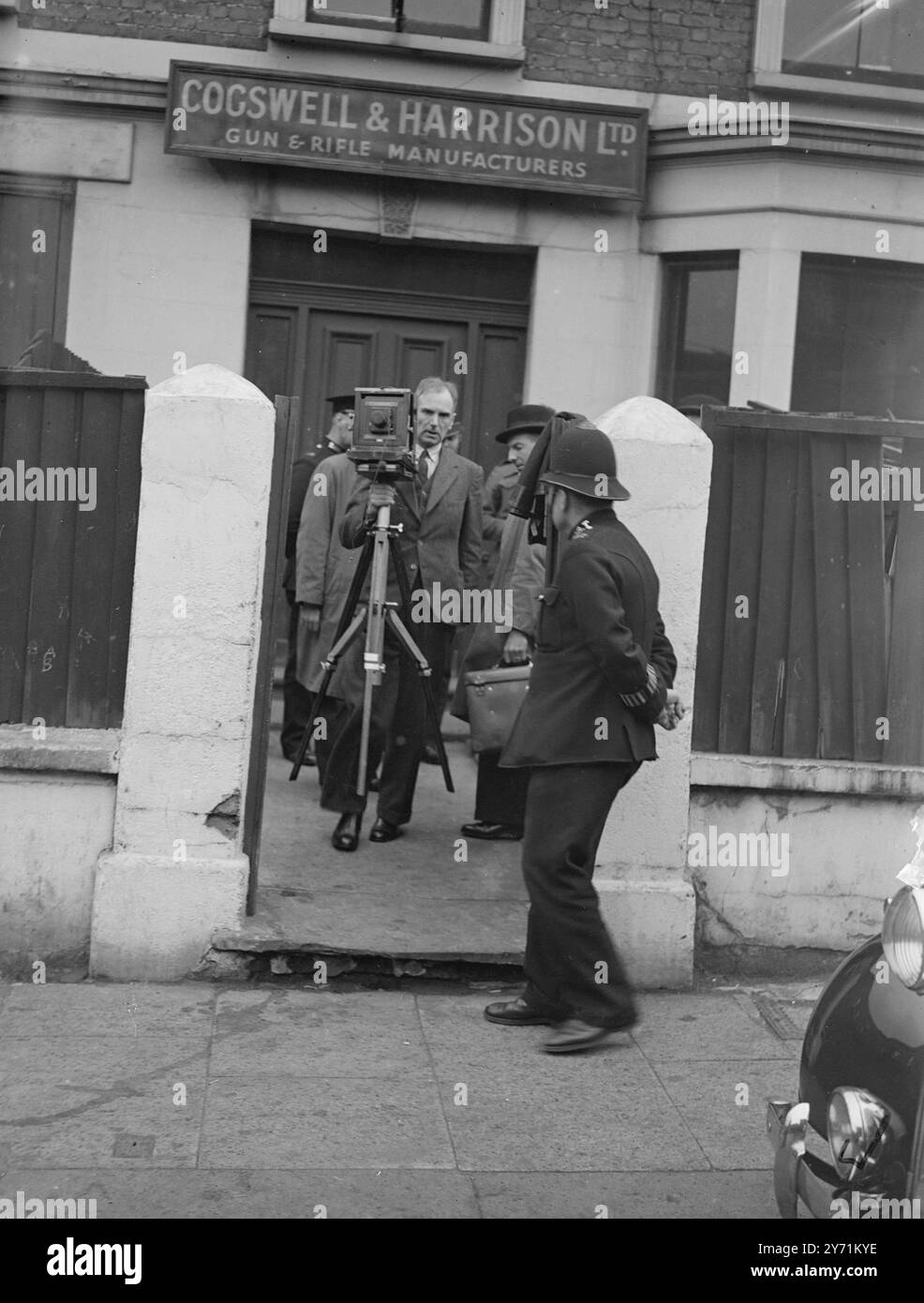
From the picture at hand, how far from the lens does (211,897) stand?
5629 mm

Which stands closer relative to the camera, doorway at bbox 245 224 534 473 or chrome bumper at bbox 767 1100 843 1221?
chrome bumper at bbox 767 1100 843 1221

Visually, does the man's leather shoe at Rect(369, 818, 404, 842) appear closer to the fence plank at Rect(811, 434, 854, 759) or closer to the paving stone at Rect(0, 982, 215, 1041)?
the paving stone at Rect(0, 982, 215, 1041)

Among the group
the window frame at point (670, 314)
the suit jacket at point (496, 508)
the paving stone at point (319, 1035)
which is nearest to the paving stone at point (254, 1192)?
the paving stone at point (319, 1035)

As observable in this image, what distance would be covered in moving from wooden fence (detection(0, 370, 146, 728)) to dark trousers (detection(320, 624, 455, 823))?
4.13 ft

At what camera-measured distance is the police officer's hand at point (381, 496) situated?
640 centimetres

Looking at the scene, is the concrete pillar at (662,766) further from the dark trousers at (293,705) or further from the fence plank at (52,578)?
the dark trousers at (293,705)

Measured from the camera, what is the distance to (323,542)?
753cm

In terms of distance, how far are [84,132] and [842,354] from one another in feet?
16.5

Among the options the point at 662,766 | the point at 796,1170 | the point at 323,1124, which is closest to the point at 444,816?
the point at 662,766

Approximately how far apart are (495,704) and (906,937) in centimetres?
331

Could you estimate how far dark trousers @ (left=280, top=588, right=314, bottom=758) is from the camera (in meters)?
8.18

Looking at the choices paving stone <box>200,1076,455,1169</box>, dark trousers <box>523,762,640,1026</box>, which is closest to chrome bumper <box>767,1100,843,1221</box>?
paving stone <box>200,1076,455,1169</box>

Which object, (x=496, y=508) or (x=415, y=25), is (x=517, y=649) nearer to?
(x=496, y=508)
